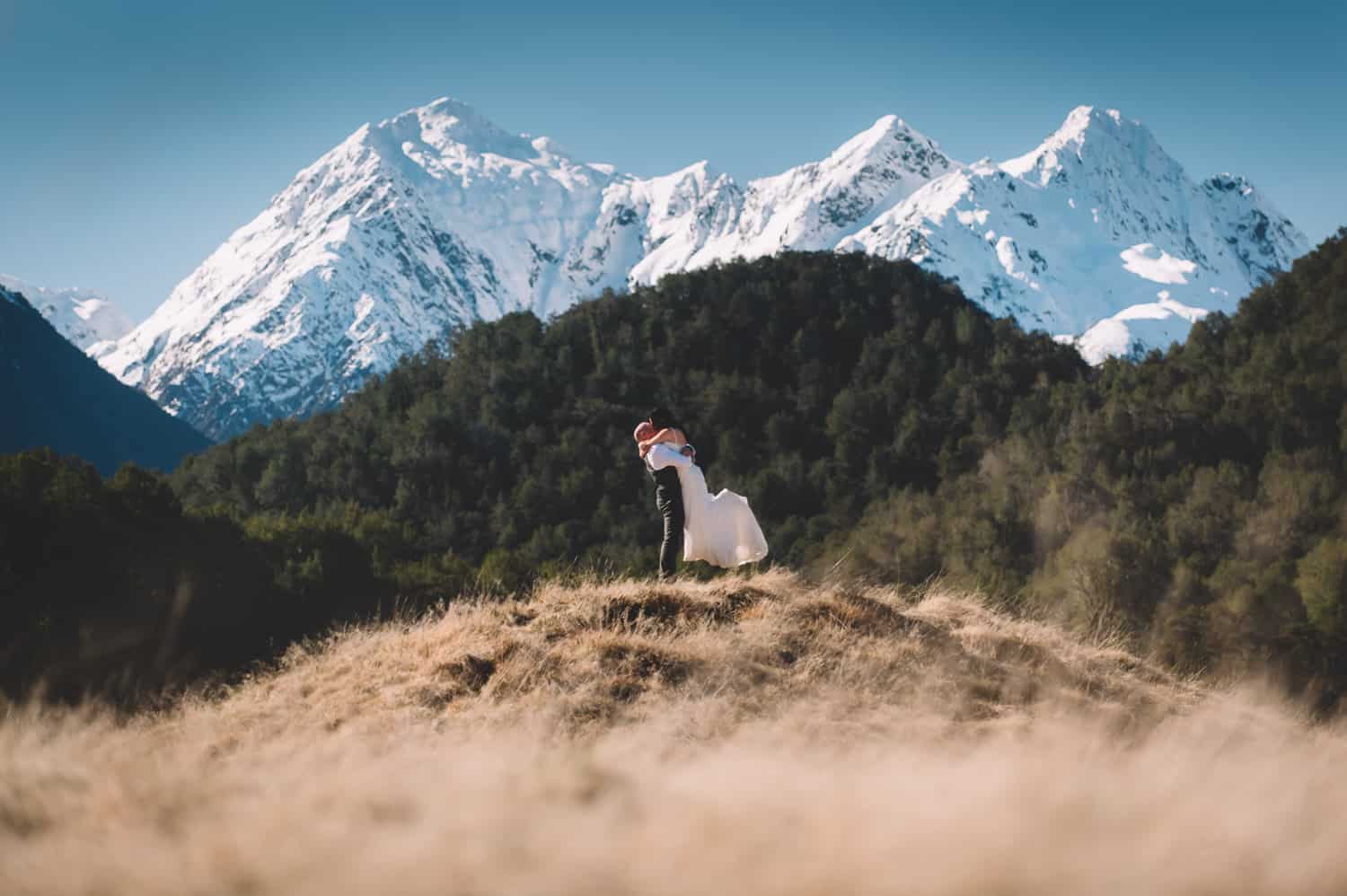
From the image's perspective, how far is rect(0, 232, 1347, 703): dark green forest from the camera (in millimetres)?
33812

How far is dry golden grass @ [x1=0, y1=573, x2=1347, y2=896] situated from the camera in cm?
374

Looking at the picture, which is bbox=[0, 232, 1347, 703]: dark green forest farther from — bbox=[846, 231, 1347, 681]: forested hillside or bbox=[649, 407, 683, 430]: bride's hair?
bbox=[649, 407, 683, 430]: bride's hair

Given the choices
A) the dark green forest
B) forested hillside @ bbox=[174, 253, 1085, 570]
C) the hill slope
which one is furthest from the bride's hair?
the hill slope

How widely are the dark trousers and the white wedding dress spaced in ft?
0.32

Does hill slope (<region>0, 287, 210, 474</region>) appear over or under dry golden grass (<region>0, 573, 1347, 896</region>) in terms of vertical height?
over

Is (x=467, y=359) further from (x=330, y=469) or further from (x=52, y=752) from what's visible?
(x=52, y=752)

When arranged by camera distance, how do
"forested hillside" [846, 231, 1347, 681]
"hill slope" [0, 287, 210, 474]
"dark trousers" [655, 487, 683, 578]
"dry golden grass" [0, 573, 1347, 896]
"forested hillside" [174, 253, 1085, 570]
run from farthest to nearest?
1. "hill slope" [0, 287, 210, 474]
2. "forested hillside" [174, 253, 1085, 570]
3. "forested hillside" [846, 231, 1347, 681]
4. "dark trousers" [655, 487, 683, 578]
5. "dry golden grass" [0, 573, 1347, 896]

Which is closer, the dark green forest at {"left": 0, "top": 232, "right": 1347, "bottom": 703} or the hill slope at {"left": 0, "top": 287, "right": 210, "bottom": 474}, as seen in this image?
the dark green forest at {"left": 0, "top": 232, "right": 1347, "bottom": 703}

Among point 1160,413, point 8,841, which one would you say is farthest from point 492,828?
point 1160,413

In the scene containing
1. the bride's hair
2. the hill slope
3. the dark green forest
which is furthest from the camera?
the hill slope

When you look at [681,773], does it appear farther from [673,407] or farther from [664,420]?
[673,407]

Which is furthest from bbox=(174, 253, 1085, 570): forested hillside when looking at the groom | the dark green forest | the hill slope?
the hill slope

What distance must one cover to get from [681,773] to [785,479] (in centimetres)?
7309

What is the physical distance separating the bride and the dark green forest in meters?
1.23
